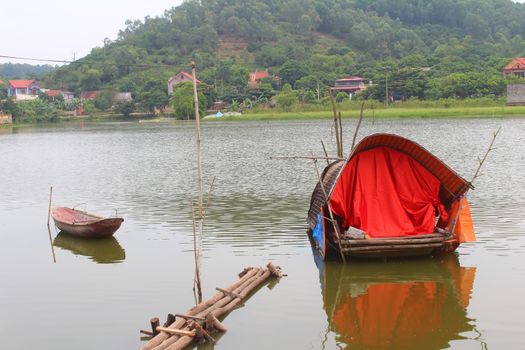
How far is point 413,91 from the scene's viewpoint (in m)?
71.6

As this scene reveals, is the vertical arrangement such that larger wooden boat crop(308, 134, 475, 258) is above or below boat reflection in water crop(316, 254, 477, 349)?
above

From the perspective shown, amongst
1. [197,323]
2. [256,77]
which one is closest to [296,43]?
[256,77]

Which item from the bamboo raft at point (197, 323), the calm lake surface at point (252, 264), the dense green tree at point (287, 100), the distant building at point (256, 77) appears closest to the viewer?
the bamboo raft at point (197, 323)

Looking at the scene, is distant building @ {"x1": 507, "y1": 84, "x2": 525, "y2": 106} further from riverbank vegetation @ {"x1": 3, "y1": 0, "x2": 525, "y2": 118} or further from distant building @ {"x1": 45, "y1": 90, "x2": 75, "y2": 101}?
distant building @ {"x1": 45, "y1": 90, "x2": 75, "y2": 101}

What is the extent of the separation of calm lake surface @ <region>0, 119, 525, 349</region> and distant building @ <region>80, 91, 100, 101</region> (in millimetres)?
90059

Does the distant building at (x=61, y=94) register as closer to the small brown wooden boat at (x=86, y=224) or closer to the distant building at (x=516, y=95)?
the distant building at (x=516, y=95)

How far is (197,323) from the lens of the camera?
8.75 m

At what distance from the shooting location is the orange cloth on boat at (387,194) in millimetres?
13164

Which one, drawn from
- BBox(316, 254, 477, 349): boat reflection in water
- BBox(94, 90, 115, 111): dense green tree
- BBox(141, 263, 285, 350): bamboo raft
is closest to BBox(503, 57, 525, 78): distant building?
BBox(94, 90, 115, 111): dense green tree

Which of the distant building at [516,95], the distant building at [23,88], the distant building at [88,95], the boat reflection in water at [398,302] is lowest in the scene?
the boat reflection in water at [398,302]

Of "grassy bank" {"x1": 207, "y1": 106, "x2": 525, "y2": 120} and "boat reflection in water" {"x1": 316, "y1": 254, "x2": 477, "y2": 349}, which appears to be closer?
"boat reflection in water" {"x1": 316, "y1": 254, "x2": 477, "y2": 349}

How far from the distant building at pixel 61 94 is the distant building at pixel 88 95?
7.84 feet

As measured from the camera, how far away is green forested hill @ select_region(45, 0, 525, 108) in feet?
334

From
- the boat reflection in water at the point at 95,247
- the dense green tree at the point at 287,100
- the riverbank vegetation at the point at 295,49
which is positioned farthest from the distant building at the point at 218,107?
the boat reflection in water at the point at 95,247
